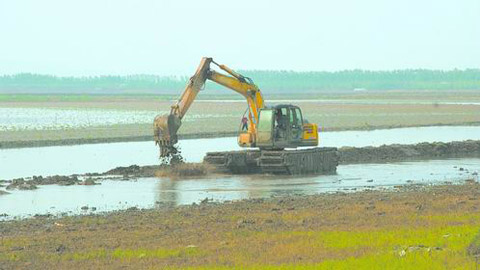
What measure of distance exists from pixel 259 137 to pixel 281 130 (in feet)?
2.78

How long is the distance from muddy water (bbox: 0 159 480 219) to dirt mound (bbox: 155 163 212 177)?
1.02m

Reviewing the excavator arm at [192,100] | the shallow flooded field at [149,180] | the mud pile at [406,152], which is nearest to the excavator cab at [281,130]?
the excavator arm at [192,100]

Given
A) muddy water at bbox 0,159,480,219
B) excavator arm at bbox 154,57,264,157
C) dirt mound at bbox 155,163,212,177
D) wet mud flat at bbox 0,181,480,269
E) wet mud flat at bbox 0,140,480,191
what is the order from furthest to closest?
1. excavator arm at bbox 154,57,264,157
2. dirt mound at bbox 155,163,212,177
3. wet mud flat at bbox 0,140,480,191
4. muddy water at bbox 0,159,480,219
5. wet mud flat at bbox 0,181,480,269

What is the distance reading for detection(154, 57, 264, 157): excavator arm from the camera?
119ft

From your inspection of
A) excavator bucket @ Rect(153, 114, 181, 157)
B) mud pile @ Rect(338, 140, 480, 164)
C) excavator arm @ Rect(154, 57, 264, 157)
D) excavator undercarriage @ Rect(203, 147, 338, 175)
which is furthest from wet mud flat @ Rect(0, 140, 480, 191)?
excavator arm @ Rect(154, 57, 264, 157)

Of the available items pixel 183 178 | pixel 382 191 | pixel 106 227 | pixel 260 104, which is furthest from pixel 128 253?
pixel 260 104

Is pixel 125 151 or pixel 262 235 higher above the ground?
pixel 125 151

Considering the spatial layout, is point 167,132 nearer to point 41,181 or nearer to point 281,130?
point 281,130

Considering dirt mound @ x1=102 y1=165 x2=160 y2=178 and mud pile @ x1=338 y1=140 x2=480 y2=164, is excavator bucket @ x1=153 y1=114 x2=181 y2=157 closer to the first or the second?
dirt mound @ x1=102 y1=165 x2=160 y2=178

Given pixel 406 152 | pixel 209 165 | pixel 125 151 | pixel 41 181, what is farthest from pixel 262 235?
pixel 125 151

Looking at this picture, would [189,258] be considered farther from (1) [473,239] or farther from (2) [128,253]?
(1) [473,239]

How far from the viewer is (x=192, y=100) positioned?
38.1 metres

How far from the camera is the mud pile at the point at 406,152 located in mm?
44031

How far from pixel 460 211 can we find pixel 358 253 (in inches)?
261
